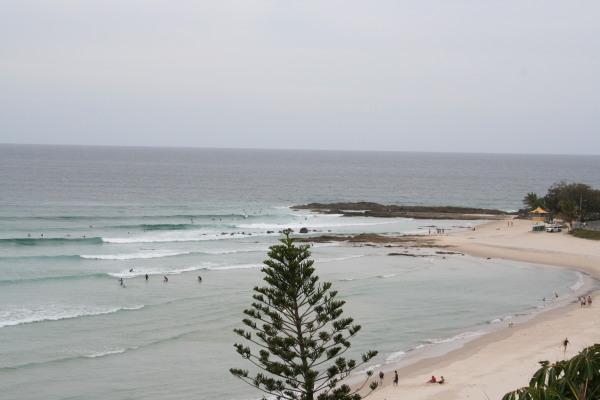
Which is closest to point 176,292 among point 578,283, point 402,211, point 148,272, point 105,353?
point 148,272

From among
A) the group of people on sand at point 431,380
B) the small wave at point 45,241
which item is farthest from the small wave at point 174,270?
the group of people on sand at point 431,380

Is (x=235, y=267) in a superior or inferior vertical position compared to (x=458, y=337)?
superior

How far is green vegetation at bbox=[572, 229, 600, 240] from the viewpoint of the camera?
1872 inches

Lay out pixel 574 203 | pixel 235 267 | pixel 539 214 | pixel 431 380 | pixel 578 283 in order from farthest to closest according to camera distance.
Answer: pixel 539 214 → pixel 574 203 → pixel 235 267 → pixel 578 283 → pixel 431 380

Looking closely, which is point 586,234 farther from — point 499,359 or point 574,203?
point 499,359

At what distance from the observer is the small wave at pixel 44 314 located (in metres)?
25.8

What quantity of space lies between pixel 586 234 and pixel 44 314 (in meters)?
36.2

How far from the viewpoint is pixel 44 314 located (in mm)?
26938

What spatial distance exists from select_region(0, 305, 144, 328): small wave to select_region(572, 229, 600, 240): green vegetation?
3254 cm

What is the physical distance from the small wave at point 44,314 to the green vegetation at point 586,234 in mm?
32545

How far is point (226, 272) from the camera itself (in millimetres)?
37000

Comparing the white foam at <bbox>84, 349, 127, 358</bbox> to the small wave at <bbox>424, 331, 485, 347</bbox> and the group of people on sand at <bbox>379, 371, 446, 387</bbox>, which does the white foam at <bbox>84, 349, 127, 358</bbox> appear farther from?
the small wave at <bbox>424, 331, 485, 347</bbox>

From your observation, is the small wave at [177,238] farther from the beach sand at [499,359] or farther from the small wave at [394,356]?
the small wave at [394,356]

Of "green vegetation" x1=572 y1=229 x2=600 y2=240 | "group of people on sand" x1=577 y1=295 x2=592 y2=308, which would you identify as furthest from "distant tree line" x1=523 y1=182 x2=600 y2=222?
"group of people on sand" x1=577 y1=295 x2=592 y2=308
